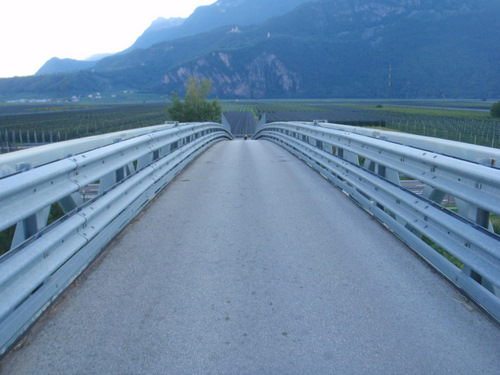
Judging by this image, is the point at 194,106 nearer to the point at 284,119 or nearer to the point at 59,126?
the point at 284,119

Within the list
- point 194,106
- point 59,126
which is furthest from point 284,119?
point 59,126

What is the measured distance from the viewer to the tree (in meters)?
69.7

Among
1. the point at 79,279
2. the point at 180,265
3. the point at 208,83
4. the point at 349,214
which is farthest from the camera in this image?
the point at 208,83

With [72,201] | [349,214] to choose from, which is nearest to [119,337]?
[72,201]

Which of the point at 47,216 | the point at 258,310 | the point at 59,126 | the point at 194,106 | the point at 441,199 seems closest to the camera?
the point at 258,310

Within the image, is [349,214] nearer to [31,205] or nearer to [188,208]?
[188,208]

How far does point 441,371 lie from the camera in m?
2.90

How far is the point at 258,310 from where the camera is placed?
3.65 meters

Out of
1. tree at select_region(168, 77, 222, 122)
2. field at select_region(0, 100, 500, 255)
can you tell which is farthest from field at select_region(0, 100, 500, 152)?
tree at select_region(168, 77, 222, 122)

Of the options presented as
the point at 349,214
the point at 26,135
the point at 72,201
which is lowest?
the point at 26,135

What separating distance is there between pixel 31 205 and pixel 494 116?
5715 centimetres

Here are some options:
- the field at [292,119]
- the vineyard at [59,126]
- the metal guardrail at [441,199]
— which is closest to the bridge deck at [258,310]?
the metal guardrail at [441,199]

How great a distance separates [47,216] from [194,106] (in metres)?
69.3

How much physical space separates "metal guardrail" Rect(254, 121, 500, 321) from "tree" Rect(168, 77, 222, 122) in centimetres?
6259
